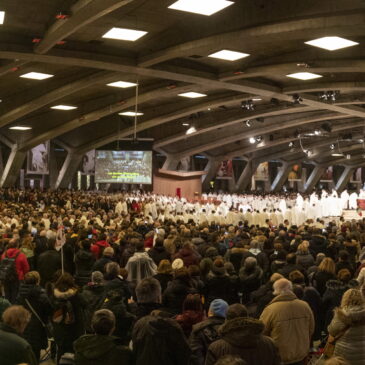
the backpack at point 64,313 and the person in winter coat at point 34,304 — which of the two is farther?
the person in winter coat at point 34,304

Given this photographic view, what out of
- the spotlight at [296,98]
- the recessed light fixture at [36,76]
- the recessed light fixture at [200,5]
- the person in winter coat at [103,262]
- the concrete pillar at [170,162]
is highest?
the recessed light fixture at [200,5]

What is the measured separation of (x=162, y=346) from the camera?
5.28m

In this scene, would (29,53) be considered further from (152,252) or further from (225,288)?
(225,288)

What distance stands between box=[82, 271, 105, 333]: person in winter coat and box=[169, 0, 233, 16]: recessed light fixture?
775cm

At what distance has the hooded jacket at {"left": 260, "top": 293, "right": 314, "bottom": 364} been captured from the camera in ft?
20.4

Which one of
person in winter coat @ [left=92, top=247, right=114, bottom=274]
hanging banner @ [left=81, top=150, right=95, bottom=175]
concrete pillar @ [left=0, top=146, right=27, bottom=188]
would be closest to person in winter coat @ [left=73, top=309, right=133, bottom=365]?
person in winter coat @ [left=92, top=247, right=114, bottom=274]

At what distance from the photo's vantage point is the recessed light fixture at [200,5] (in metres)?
13.4

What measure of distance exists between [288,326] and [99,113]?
2442 cm

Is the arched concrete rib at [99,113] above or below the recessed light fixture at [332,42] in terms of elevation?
below

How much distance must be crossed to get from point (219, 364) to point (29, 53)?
14926 mm

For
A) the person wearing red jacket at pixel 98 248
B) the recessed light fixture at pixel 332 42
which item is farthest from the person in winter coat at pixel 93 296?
the recessed light fixture at pixel 332 42

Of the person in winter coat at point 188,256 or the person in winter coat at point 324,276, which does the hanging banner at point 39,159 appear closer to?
the person in winter coat at point 188,256

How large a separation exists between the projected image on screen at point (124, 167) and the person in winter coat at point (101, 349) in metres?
27.9

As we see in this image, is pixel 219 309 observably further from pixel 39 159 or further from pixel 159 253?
pixel 39 159
